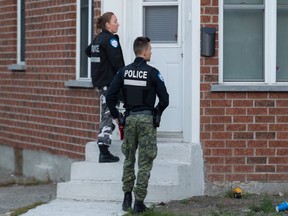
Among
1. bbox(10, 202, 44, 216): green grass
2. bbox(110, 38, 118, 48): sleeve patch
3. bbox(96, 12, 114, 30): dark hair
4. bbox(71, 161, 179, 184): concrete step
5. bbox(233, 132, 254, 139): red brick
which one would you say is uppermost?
bbox(96, 12, 114, 30): dark hair

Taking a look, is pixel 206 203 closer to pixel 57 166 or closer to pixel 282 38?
pixel 282 38

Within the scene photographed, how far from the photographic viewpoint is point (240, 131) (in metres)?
12.4

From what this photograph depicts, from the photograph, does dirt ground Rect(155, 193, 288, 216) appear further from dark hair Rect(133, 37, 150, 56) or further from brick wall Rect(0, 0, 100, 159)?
brick wall Rect(0, 0, 100, 159)

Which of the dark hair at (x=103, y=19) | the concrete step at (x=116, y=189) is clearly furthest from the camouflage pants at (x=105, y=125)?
the dark hair at (x=103, y=19)

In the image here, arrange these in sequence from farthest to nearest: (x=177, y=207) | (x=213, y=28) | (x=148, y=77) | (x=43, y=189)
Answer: (x=43, y=189) → (x=213, y=28) → (x=177, y=207) → (x=148, y=77)

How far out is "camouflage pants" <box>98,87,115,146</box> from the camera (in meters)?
12.3

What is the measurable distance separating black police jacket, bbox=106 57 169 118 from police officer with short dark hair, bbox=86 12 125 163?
1386 millimetres

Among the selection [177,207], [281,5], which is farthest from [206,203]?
[281,5]

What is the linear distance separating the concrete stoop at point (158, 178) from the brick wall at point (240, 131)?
279 mm

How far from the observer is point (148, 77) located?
421 inches

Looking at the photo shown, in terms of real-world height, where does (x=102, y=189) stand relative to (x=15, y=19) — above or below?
below

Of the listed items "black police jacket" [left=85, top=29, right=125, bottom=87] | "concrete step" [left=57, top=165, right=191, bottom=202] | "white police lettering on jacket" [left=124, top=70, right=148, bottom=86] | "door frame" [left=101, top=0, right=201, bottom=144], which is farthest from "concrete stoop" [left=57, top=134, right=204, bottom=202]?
"white police lettering on jacket" [left=124, top=70, right=148, bottom=86]

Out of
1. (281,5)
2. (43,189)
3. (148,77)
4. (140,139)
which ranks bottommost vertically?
(43,189)

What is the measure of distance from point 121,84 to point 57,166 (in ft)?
14.5
